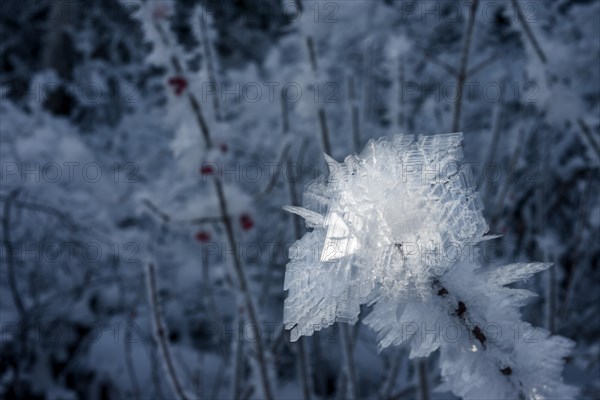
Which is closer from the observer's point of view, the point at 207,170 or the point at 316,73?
the point at 207,170

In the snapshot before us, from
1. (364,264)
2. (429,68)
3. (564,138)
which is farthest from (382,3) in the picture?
(364,264)

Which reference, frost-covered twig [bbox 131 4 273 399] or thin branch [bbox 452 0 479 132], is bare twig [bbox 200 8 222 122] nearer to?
frost-covered twig [bbox 131 4 273 399]

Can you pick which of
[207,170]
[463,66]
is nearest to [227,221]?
[207,170]

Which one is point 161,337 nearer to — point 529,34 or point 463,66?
point 463,66

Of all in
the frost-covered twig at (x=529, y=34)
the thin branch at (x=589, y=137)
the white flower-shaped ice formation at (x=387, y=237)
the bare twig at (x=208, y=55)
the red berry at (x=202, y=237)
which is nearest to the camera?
the white flower-shaped ice formation at (x=387, y=237)

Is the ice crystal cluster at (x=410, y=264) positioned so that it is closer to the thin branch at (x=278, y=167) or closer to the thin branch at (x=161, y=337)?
the thin branch at (x=161, y=337)

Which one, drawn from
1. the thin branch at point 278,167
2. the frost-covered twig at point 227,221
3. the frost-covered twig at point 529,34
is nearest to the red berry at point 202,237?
the thin branch at point 278,167

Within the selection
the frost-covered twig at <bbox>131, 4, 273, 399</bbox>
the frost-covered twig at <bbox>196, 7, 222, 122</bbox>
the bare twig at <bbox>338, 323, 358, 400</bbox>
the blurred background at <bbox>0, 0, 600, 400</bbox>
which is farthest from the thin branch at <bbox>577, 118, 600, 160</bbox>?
the frost-covered twig at <bbox>196, 7, 222, 122</bbox>

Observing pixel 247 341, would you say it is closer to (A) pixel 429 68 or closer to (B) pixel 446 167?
(B) pixel 446 167

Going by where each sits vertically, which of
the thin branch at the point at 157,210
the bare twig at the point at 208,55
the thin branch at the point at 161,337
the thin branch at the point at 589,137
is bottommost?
the thin branch at the point at 161,337
